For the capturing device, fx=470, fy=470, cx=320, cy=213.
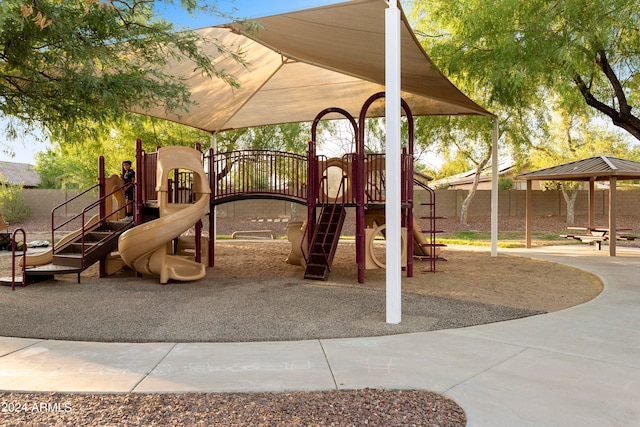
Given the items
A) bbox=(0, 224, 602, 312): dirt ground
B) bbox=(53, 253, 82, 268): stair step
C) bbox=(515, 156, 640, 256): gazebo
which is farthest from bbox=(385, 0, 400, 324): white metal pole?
bbox=(515, 156, 640, 256): gazebo

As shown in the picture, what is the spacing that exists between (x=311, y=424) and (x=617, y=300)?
6669 mm

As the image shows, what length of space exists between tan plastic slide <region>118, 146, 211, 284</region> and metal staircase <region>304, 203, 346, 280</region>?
2313 mm

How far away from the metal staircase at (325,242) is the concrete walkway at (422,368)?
14.0 feet

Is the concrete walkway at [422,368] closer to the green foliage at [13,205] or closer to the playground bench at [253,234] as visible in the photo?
the playground bench at [253,234]

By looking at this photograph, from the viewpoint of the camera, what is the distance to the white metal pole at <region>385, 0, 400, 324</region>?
6172 mm

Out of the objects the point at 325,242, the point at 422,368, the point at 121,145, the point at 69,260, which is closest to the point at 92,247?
the point at 69,260

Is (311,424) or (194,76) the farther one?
(194,76)

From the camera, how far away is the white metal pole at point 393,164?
6172 millimetres

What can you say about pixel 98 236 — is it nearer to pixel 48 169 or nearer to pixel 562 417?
pixel 562 417

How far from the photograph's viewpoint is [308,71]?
12.2 meters

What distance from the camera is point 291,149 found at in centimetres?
2389

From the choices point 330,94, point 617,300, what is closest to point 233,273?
point 330,94

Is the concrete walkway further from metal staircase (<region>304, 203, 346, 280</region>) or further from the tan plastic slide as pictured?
metal staircase (<region>304, 203, 346, 280</region>)

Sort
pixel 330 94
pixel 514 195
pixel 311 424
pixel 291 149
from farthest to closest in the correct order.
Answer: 1. pixel 514 195
2. pixel 291 149
3. pixel 330 94
4. pixel 311 424
